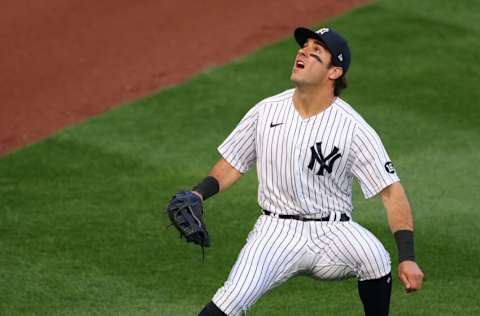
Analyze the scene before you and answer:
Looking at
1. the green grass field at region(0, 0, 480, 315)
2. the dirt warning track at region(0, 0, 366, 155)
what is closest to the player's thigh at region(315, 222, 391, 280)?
the green grass field at region(0, 0, 480, 315)

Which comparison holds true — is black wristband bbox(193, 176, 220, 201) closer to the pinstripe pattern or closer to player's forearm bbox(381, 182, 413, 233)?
the pinstripe pattern

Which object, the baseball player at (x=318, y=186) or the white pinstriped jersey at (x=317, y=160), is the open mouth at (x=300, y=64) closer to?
the baseball player at (x=318, y=186)

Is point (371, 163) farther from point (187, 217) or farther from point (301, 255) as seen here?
point (187, 217)

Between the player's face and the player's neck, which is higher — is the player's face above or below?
above

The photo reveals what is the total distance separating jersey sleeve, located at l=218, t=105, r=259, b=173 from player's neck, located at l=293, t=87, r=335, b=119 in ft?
0.79

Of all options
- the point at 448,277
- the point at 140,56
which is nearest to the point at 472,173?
the point at 448,277

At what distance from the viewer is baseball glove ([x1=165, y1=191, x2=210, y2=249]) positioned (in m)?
5.89

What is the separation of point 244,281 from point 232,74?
5900mm

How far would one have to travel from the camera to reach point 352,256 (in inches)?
236

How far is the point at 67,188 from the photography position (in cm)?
923

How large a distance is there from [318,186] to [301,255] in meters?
0.37

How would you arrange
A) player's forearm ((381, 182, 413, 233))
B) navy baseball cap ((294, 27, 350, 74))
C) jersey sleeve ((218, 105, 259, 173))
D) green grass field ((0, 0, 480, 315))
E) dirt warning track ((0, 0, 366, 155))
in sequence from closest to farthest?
player's forearm ((381, 182, 413, 233))
navy baseball cap ((294, 27, 350, 74))
jersey sleeve ((218, 105, 259, 173))
green grass field ((0, 0, 480, 315))
dirt warning track ((0, 0, 366, 155))

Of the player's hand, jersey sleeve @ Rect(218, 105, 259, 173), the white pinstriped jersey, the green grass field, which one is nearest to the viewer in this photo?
the player's hand

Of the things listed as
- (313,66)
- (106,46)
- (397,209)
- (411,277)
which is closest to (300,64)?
(313,66)
